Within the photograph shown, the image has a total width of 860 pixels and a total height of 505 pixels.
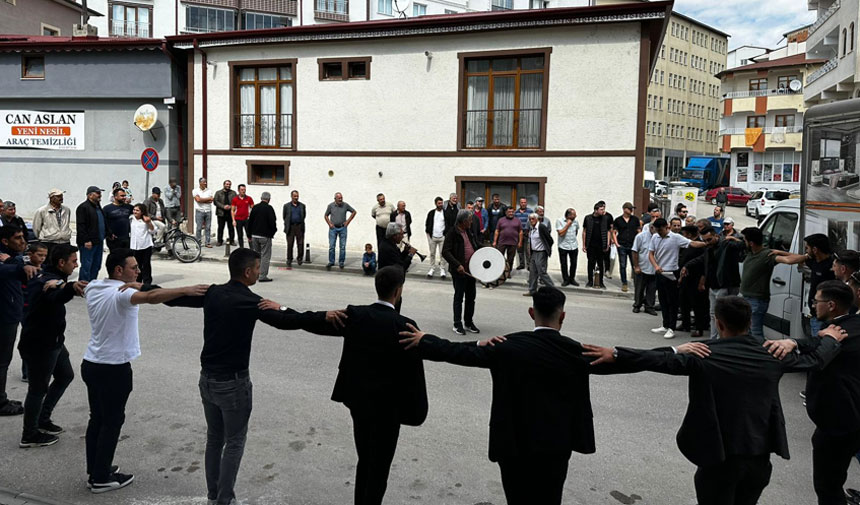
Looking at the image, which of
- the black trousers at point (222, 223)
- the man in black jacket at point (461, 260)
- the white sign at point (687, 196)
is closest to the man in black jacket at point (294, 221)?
the black trousers at point (222, 223)

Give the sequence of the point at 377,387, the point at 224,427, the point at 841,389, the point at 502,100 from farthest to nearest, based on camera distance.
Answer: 1. the point at 502,100
2. the point at 224,427
3. the point at 841,389
4. the point at 377,387

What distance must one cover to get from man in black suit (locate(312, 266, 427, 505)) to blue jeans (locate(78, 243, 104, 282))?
8.81m

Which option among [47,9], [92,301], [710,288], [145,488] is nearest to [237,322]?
[92,301]

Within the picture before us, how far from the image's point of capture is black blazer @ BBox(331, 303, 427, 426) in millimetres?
3807

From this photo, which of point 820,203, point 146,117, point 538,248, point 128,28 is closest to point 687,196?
point 538,248

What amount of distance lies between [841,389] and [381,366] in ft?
8.87

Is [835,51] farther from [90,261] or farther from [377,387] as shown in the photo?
[377,387]

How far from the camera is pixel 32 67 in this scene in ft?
70.7

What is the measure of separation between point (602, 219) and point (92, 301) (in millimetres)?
11313

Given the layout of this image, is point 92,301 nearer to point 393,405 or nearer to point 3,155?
point 393,405

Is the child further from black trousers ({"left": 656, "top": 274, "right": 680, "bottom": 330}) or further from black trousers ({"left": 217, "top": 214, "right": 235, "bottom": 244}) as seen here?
black trousers ({"left": 656, "top": 274, "right": 680, "bottom": 330})

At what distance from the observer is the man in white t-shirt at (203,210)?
18.2 meters

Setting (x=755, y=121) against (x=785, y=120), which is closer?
(x=785, y=120)

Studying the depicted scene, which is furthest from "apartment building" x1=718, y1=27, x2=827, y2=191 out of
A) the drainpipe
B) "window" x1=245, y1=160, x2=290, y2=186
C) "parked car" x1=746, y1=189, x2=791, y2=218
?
the drainpipe
